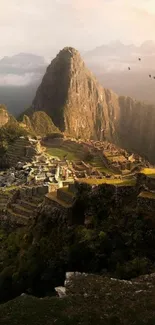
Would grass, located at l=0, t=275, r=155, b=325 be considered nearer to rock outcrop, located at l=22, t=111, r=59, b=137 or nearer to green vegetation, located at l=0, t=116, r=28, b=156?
green vegetation, located at l=0, t=116, r=28, b=156

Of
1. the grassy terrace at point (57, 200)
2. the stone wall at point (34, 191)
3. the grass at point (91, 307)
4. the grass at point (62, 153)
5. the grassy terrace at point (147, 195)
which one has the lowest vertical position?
the grass at point (62, 153)

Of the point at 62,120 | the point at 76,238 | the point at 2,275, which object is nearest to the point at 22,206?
the point at 2,275

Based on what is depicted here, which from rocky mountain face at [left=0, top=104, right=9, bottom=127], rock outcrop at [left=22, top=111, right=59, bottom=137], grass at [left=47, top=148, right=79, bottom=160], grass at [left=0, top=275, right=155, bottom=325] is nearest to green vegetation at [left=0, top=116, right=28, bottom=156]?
grass at [left=47, top=148, right=79, bottom=160]

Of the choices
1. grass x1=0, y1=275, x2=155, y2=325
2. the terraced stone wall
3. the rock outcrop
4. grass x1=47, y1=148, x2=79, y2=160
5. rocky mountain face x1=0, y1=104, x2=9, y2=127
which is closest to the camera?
grass x1=0, y1=275, x2=155, y2=325

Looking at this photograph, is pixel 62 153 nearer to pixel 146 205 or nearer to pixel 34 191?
Answer: pixel 34 191

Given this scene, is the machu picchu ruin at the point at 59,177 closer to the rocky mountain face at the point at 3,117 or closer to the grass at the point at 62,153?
the grass at the point at 62,153

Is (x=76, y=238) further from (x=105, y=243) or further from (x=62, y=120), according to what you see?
(x=62, y=120)

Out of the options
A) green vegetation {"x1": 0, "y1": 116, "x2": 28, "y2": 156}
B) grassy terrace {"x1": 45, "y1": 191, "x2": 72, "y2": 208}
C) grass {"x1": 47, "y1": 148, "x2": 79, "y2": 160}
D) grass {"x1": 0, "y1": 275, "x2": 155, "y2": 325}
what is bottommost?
grass {"x1": 47, "y1": 148, "x2": 79, "y2": 160}

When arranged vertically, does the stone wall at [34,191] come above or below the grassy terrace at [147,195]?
below

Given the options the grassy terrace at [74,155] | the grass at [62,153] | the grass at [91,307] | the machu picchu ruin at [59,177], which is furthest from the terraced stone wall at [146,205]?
→ the grass at [62,153]
